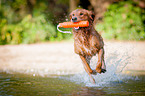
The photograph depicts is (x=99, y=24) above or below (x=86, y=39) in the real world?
above

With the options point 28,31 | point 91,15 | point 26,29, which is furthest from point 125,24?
point 91,15

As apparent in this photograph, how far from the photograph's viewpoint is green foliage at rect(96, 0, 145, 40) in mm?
12234

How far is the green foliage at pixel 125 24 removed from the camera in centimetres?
1223

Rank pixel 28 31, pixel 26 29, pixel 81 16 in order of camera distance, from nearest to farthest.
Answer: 1. pixel 81 16
2. pixel 28 31
3. pixel 26 29

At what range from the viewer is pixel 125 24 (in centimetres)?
1223

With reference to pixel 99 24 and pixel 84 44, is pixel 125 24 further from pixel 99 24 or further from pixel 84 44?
pixel 84 44

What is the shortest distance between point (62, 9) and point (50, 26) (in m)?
6.93

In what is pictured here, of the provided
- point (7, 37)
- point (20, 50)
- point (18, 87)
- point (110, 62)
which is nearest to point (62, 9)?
point (7, 37)

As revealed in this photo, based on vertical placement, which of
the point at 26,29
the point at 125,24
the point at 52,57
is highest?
the point at 26,29

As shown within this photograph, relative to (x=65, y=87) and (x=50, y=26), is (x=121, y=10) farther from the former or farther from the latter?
(x=65, y=87)

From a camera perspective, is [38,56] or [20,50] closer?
[38,56]

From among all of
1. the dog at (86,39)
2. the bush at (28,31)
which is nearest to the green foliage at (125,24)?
the bush at (28,31)

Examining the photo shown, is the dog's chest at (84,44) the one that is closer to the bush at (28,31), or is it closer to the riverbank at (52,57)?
the riverbank at (52,57)

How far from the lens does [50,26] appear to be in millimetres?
13820
